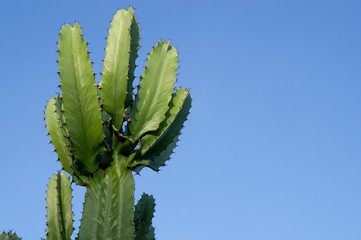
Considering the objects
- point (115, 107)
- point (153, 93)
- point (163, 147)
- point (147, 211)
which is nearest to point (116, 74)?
point (115, 107)

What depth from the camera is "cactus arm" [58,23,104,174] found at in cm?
510

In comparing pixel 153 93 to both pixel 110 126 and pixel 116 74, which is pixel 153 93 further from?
pixel 110 126

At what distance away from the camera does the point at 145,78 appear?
540 cm

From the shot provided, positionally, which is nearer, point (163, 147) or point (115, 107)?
point (115, 107)

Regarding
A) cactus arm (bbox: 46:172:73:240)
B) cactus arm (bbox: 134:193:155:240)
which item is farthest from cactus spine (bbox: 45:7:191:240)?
cactus arm (bbox: 134:193:155:240)

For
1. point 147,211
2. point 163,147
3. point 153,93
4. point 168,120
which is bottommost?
point 147,211

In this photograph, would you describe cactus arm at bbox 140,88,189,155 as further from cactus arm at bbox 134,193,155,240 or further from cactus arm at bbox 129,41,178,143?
cactus arm at bbox 134,193,155,240

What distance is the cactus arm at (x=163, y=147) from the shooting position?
5316 mm

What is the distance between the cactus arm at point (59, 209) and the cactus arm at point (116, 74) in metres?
0.94

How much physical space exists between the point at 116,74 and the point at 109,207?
1.33 meters

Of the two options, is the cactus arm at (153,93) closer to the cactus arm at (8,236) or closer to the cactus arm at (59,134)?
the cactus arm at (59,134)

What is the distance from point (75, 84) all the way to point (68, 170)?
93 centimetres

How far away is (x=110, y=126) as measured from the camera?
5.38m

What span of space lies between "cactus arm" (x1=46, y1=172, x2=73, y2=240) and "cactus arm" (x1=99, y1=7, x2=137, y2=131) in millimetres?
935
